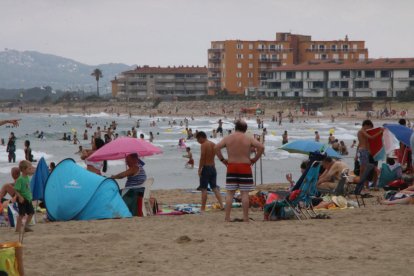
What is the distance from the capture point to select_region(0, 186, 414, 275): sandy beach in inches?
261

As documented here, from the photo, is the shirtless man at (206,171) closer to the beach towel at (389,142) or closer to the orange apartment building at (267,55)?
the beach towel at (389,142)

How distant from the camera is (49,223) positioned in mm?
10234

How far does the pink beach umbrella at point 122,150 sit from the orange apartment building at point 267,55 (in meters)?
112

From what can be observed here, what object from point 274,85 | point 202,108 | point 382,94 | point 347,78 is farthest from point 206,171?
point 202,108

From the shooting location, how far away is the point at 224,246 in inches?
300

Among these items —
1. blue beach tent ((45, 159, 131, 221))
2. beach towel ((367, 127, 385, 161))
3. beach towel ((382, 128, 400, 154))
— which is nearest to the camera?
blue beach tent ((45, 159, 131, 221))

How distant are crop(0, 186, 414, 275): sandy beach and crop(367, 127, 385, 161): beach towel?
3.50 m

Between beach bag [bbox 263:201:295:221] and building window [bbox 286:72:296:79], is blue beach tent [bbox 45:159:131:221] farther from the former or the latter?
building window [bbox 286:72:296:79]

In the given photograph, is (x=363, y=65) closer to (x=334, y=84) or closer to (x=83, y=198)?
(x=334, y=84)

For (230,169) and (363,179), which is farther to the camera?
(363,179)

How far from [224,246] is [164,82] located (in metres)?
137

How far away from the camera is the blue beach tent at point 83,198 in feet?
34.7

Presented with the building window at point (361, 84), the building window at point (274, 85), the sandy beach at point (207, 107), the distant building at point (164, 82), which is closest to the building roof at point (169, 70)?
the distant building at point (164, 82)

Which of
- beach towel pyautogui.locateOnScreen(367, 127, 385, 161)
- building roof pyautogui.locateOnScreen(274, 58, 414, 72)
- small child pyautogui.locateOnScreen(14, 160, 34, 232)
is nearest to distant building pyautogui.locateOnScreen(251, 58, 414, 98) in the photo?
building roof pyautogui.locateOnScreen(274, 58, 414, 72)
